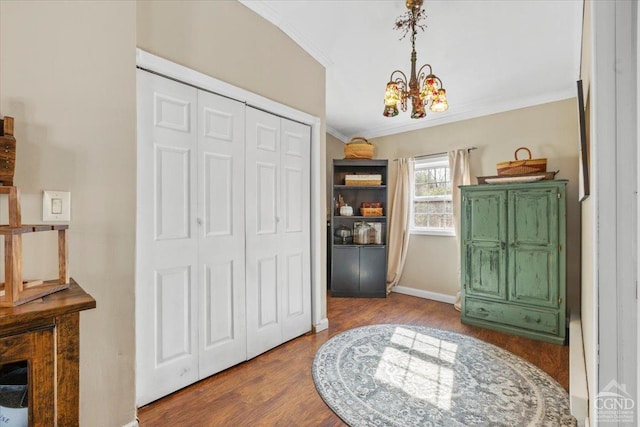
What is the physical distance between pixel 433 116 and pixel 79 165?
4.01 metres

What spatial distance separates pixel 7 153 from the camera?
110cm

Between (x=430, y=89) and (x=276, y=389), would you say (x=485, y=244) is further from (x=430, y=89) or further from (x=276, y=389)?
(x=276, y=389)

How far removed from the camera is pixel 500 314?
303 centimetres

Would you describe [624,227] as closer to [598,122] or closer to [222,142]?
[598,122]

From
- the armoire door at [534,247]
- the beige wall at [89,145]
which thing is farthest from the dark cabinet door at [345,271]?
the beige wall at [89,145]

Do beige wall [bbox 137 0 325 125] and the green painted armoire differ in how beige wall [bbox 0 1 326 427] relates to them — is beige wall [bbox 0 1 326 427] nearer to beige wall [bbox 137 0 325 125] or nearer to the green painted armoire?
beige wall [bbox 137 0 325 125]

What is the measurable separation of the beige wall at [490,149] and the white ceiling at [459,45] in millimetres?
199

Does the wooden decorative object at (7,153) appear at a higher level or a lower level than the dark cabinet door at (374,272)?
higher

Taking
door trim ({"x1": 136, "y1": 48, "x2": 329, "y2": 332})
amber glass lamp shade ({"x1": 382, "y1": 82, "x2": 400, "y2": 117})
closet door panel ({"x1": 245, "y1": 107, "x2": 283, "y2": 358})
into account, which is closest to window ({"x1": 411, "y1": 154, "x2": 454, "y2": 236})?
door trim ({"x1": 136, "y1": 48, "x2": 329, "y2": 332})

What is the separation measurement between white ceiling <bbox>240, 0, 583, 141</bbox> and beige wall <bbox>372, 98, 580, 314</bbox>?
0.20m

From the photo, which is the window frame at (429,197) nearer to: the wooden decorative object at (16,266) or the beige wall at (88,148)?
the beige wall at (88,148)

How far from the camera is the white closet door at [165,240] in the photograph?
5.98 ft

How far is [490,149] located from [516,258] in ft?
4.90

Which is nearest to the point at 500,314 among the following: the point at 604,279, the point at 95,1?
the point at 604,279
